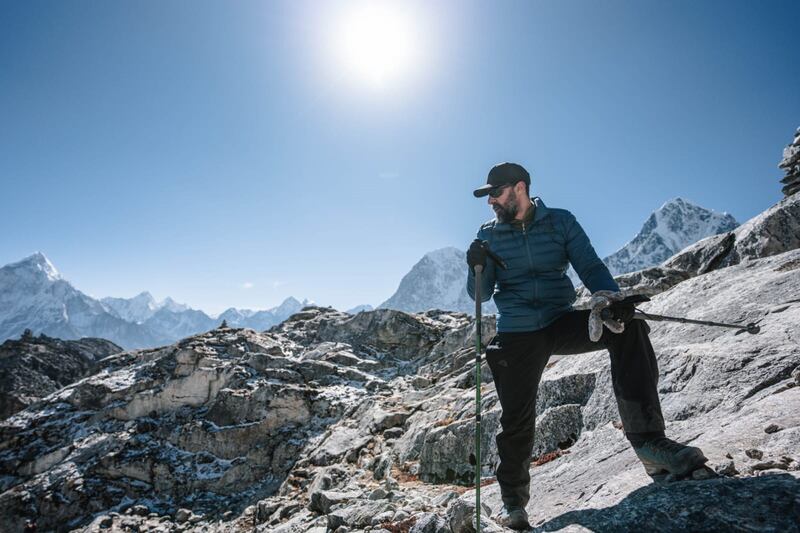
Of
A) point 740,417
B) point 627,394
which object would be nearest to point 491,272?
point 627,394

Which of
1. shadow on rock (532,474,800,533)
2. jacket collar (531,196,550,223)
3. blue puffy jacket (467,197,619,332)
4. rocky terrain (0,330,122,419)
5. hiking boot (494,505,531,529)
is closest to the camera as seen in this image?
shadow on rock (532,474,800,533)

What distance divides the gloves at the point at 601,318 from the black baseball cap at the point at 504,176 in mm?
1784

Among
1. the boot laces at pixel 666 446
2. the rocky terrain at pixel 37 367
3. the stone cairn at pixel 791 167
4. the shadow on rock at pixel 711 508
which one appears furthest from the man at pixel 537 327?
the rocky terrain at pixel 37 367

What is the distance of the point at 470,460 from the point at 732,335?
7005mm

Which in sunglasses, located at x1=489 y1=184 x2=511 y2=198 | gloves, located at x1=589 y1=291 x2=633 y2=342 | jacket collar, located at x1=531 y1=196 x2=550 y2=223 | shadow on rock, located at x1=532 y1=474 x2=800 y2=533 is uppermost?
sunglasses, located at x1=489 y1=184 x2=511 y2=198

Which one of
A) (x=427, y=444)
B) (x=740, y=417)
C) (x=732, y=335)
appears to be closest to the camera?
(x=740, y=417)

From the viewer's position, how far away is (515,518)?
428cm

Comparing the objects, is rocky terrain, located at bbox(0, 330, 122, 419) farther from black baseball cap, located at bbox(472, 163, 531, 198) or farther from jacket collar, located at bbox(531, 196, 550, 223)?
jacket collar, located at bbox(531, 196, 550, 223)

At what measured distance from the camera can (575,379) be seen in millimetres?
9367

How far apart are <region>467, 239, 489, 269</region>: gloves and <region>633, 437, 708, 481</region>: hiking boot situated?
251cm

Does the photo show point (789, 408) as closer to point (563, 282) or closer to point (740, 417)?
point (740, 417)

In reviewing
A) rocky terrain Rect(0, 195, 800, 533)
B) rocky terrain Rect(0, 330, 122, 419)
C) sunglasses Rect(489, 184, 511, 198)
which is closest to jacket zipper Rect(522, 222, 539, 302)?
sunglasses Rect(489, 184, 511, 198)

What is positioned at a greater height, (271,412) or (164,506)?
(271,412)

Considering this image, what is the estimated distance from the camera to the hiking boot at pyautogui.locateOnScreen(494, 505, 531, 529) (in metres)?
4.25
